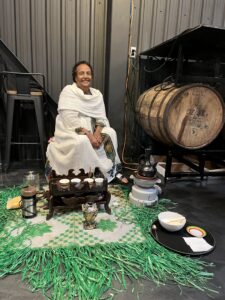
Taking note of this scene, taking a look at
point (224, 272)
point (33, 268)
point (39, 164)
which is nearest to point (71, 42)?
point (39, 164)

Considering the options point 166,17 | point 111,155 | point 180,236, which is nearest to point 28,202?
point 111,155

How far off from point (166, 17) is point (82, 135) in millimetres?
1874

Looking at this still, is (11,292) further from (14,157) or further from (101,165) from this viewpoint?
(14,157)

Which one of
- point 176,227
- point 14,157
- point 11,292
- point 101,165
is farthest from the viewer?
point 14,157

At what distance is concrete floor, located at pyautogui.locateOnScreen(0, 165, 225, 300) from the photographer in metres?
1.02

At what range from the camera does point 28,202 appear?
152 centimetres

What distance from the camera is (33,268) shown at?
113 centimetres

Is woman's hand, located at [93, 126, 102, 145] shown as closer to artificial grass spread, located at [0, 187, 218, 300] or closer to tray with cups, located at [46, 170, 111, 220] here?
tray with cups, located at [46, 170, 111, 220]

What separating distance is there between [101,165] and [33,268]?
40.9 inches

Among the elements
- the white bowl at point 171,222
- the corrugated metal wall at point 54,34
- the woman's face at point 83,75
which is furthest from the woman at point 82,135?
the white bowl at point 171,222

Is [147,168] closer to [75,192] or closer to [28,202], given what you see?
[75,192]

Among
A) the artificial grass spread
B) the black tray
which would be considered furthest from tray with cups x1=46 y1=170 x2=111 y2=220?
the black tray

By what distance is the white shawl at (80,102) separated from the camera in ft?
6.86

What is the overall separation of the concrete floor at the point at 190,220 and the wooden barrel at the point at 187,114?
43 centimetres
